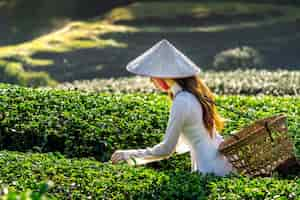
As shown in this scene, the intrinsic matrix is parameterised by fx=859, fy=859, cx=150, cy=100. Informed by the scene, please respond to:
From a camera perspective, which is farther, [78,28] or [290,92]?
[78,28]

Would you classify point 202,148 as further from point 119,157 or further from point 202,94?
point 119,157

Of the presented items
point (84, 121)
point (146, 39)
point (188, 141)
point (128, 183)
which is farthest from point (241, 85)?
point (146, 39)

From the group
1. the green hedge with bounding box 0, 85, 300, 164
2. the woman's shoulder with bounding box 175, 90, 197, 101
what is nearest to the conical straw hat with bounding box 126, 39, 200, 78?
the woman's shoulder with bounding box 175, 90, 197, 101

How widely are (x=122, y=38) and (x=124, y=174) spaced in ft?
58.0

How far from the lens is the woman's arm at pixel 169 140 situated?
18.1 ft

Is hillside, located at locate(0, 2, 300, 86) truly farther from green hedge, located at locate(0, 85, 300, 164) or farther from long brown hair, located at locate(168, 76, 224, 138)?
long brown hair, located at locate(168, 76, 224, 138)

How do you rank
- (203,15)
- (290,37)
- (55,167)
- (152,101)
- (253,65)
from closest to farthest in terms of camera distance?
1. (55,167)
2. (152,101)
3. (253,65)
4. (290,37)
5. (203,15)

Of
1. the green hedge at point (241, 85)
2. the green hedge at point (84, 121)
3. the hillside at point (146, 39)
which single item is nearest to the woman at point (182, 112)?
the green hedge at point (84, 121)

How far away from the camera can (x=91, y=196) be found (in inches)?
197

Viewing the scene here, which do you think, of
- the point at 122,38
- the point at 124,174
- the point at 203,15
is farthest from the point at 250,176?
the point at 203,15

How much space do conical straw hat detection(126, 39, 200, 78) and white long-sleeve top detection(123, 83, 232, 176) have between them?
0.41ft

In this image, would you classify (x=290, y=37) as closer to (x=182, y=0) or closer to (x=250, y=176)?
(x=182, y=0)

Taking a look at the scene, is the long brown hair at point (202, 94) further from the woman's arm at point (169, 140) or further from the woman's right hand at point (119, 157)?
the woman's right hand at point (119, 157)

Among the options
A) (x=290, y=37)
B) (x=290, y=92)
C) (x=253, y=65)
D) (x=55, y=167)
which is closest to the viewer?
(x=55, y=167)
